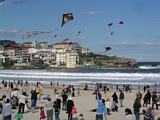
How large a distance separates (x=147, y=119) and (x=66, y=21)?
702 centimetres

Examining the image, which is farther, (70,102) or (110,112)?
(110,112)

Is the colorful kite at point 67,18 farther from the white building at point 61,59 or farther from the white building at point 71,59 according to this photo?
the white building at point 61,59

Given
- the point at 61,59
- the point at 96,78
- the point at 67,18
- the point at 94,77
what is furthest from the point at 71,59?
the point at 67,18

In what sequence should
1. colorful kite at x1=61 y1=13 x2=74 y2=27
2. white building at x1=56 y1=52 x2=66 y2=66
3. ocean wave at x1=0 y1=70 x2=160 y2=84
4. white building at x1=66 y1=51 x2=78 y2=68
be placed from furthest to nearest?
white building at x1=56 y1=52 x2=66 y2=66, white building at x1=66 y1=51 x2=78 y2=68, ocean wave at x1=0 y1=70 x2=160 y2=84, colorful kite at x1=61 y1=13 x2=74 y2=27

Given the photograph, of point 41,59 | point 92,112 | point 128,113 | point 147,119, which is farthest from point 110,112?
point 41,59

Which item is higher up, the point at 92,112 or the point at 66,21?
the point at 66,21

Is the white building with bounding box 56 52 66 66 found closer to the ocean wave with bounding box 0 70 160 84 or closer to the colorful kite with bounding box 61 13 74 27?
the ocean wave with bounding box 0 70 160 84

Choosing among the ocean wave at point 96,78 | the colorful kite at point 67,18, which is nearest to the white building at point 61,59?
the ocean wave at point 96,78

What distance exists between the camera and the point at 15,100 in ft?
76.8

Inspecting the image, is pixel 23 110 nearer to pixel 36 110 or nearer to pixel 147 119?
pixel 36 110

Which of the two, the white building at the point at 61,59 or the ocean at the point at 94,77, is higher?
the white building at the point at 61,59

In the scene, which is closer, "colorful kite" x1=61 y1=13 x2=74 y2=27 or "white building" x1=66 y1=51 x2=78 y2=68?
"colorful kite" x1=61 y1=13 x2=74 y2=27

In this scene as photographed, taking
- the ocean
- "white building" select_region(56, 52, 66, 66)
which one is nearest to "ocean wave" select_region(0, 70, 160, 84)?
the ocean

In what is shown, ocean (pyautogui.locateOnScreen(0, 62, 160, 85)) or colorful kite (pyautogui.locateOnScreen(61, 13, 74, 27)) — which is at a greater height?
colorful kite (pyautogui.locateOnScreen(61, 13, 74, 27))
